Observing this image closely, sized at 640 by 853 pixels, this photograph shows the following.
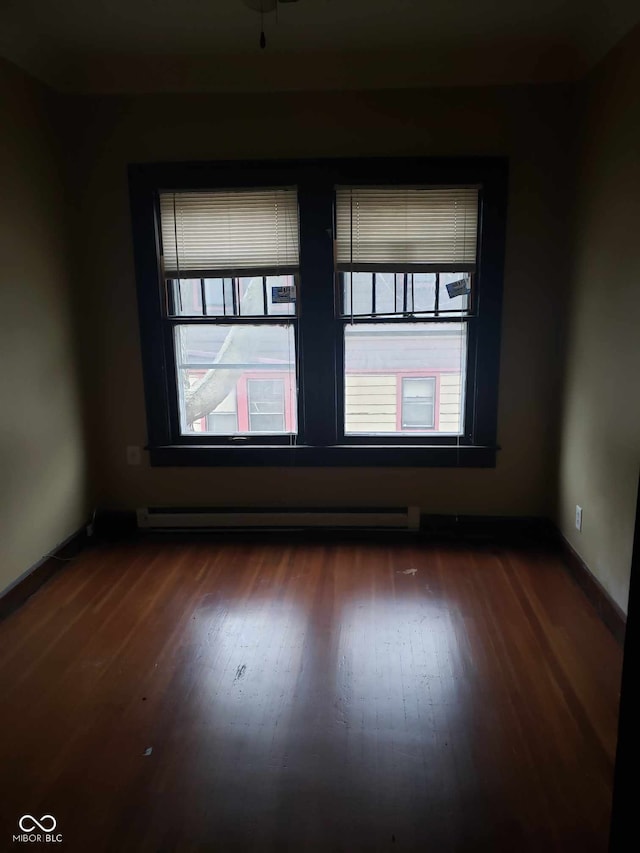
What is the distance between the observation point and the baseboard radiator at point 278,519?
11.2 ft

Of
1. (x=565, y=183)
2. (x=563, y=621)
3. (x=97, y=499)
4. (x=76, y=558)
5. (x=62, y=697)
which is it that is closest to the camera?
(x=62, y=697)

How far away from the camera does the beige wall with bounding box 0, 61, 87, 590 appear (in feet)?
8.64

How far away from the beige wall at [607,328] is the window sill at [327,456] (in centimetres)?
61

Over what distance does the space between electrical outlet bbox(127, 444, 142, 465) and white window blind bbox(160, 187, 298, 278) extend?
1.19 meters

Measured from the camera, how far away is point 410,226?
308cm

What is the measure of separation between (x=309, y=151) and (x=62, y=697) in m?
2.96

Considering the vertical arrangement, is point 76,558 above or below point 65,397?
below

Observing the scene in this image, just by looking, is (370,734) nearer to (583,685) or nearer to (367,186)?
(583,685)

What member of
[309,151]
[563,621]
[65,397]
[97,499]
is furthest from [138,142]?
[563,621]

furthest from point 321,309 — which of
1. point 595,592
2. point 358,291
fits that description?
point 595,592

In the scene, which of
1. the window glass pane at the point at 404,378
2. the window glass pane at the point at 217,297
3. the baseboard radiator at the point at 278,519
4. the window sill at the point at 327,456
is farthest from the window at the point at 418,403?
the window glass pane at the point at 217,297

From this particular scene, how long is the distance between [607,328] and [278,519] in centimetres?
216

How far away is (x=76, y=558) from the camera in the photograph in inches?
126

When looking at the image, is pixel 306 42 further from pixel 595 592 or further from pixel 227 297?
pixel 595 592
